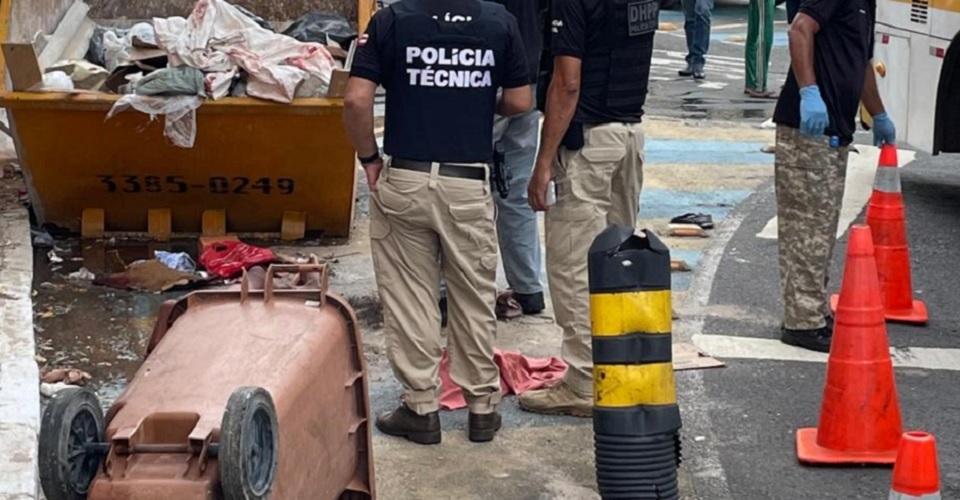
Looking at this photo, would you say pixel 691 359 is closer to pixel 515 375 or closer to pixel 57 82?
pixel 515 375

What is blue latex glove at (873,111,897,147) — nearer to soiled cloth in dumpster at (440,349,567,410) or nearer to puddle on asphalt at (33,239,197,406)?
soiled cloth in dumpster at (440,349,567,410)

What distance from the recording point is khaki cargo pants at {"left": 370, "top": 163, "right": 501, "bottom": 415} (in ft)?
17.8

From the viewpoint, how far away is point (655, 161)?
36.5ft

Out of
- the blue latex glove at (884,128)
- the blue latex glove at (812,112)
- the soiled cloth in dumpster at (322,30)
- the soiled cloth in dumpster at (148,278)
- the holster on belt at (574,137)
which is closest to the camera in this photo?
the holster on belt at (574,137)

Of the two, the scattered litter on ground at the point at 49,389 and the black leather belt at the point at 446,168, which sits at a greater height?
the black leather belt at the point at 446,168

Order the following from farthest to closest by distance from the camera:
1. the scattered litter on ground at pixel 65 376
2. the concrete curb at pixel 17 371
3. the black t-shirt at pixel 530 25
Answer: the black t-shirt at pixel 530 25 → the scattered litter on ground at pixel 65 376 → the concrete curb at pixel 17 371

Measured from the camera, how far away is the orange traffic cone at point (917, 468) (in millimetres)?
3910

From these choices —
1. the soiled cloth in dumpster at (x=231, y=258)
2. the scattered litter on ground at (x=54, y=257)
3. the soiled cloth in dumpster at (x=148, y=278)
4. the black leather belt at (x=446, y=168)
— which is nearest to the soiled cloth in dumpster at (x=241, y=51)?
the soiled cloth in dumpster at (x=231, y=258)

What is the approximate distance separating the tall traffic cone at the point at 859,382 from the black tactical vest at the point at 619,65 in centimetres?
105

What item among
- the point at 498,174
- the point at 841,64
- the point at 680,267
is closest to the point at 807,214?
the point at 841,64

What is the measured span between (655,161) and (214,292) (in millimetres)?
7040

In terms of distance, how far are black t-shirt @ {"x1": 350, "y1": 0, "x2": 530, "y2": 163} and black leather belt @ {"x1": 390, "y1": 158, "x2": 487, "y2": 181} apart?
0.02 m

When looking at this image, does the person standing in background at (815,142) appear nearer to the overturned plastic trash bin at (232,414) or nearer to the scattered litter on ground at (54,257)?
the overturned plastic trash bin at (232,414)

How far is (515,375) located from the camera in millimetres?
6293
